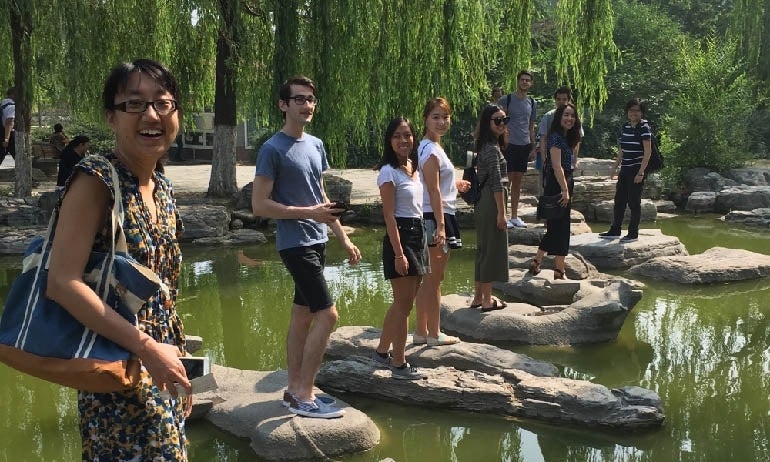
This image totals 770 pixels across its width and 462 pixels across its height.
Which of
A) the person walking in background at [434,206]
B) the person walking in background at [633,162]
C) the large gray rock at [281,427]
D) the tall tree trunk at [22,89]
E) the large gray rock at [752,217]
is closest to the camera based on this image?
the large gray rock at [281,427]

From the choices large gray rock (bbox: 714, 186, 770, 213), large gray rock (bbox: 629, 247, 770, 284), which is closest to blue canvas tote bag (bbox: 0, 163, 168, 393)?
large gray rock (bbox: 629, 247, 770, 284)

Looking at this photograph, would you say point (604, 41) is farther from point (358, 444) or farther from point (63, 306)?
point (63, 306)

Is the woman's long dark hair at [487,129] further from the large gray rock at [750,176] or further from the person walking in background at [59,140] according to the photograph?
the person walking in background at [59,140]

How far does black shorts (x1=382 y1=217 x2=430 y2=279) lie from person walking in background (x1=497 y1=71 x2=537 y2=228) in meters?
4.84

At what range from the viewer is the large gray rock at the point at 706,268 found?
7.74 m

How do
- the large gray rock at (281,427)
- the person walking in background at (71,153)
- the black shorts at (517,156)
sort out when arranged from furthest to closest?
the person walking in background at (71,153), the black shorts at (517,156), the large gray rock at (281,427)

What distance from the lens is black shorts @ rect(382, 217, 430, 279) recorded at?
466cm

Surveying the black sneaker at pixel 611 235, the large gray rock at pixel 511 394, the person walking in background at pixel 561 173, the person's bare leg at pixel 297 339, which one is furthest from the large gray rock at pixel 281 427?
the black sneaker at pixel 611 235

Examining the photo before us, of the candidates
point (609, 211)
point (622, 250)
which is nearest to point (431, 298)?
point (622, 250)

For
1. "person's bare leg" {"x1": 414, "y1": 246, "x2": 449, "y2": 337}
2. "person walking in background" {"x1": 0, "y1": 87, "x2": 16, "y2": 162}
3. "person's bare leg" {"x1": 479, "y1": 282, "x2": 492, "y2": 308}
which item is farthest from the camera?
"person walking in background" {"x1": 0, "y1": 87, "x2": 16, "y2": 162}

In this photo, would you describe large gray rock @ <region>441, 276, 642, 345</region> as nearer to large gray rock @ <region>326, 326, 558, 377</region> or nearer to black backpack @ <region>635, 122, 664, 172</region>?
large gray rock @ <region>326, 326, 558, 377</region>

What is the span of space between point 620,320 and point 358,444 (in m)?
2.64

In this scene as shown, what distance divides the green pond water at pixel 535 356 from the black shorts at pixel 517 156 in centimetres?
149

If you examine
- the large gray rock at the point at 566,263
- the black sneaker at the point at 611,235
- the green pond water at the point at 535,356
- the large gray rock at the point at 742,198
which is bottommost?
the green pond water at the point at 535,356
